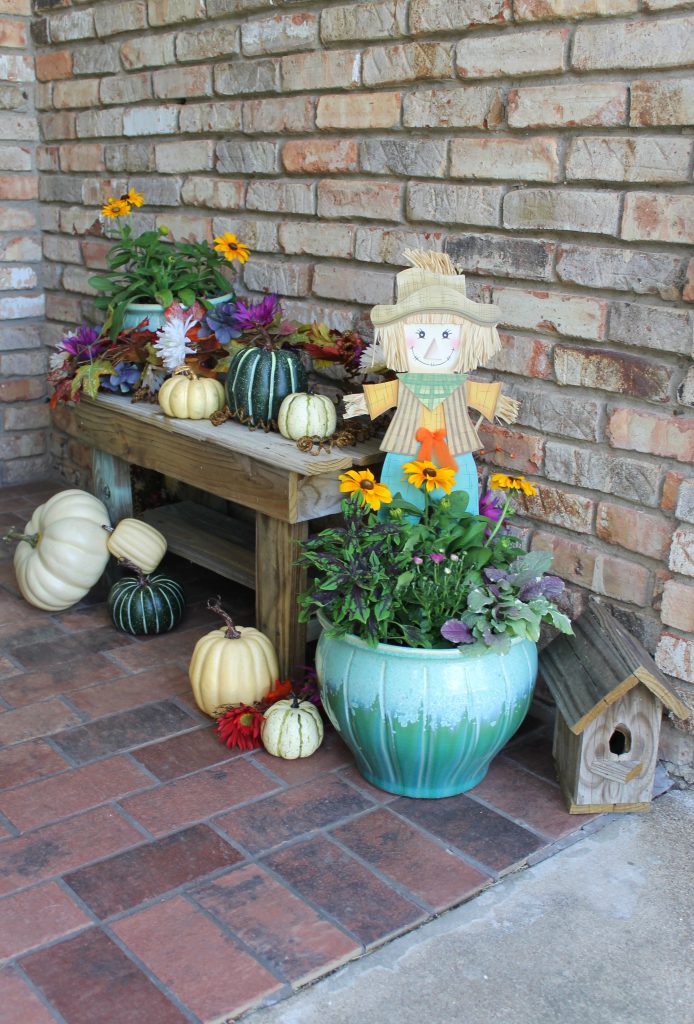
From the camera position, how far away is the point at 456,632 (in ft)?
7.15

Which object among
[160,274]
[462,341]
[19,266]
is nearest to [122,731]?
[462,341]

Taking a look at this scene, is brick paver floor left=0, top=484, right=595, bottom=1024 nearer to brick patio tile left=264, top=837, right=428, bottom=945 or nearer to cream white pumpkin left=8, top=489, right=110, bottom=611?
brick patio tile left=264, top=837, right=428, bottom=945

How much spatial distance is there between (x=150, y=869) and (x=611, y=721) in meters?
1.02

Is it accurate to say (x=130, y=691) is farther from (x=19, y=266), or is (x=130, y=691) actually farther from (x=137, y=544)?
(x=19, y=266)

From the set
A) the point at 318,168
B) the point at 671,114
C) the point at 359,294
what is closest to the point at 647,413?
the point at 671,114

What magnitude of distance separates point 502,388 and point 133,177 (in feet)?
6.02

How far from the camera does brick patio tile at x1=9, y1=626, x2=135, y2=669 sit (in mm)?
2982

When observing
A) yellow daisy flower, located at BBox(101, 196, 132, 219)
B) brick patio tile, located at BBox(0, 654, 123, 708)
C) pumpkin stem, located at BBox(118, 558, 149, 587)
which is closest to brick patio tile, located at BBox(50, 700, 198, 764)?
brick patio tile, located at BBox(0, 654, 123, 708)

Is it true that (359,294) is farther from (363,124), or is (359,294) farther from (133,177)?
(133,177)

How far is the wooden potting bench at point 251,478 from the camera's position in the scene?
101 inches

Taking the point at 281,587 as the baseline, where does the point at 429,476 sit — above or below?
above

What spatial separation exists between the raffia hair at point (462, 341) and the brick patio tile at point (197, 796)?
1.03m

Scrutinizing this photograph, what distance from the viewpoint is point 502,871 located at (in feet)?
6.84

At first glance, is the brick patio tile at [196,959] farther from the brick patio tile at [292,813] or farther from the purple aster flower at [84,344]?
the purple aster flower at [84,344]
